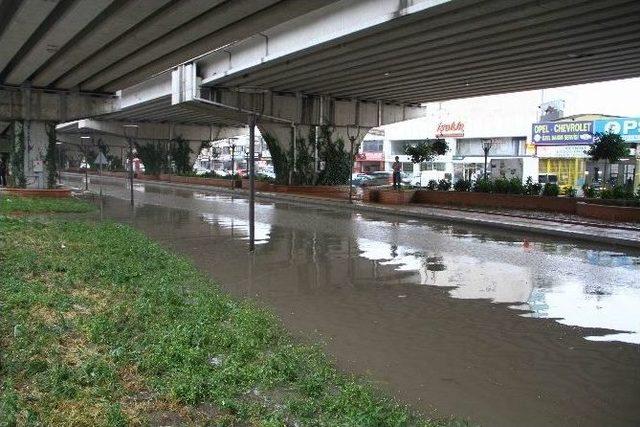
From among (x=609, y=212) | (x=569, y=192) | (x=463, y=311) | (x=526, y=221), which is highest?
(x=569, y=192)

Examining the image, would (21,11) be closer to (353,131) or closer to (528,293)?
(528,293)

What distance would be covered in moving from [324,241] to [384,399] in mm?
10751

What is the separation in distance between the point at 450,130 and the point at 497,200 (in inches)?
1463

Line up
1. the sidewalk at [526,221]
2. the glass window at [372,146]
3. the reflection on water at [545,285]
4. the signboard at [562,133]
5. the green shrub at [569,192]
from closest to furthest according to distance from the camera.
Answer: the reflection on water at [545,285] < the sidewalk at [526,221] < the green shrub at [569,192] < the signboard at [562,133] < the glass window at [372,146]

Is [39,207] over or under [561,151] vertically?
under

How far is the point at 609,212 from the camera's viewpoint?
19906mm

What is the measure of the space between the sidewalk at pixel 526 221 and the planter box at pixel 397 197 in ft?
3.68

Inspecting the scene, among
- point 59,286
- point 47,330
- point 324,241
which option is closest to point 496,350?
point 47,330

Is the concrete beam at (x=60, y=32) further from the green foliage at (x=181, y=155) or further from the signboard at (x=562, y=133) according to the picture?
the signboard at (x=562, y=133)

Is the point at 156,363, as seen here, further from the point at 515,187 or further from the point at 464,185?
the point at 464,185

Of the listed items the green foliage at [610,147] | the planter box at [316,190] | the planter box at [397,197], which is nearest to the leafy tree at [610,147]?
the green foliage at [610,147]

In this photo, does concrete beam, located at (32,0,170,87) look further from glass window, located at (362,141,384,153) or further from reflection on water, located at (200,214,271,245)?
glass window, located at (362,141,384,153)

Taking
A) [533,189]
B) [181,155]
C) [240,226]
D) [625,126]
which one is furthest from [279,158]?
[181,155]

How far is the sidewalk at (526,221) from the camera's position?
16.2 m
